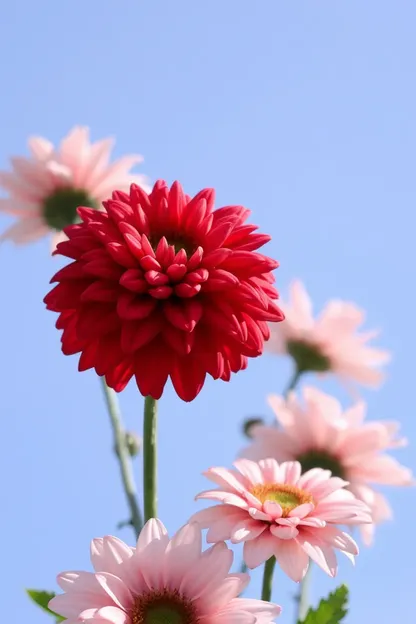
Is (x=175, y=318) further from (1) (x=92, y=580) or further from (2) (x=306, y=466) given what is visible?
(2) (x=306, y=466)

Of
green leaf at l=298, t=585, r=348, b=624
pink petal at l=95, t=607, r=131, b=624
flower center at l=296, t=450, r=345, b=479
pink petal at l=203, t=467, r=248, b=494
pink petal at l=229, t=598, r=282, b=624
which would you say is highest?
flower center at l=296, t=450, r=345, b=479

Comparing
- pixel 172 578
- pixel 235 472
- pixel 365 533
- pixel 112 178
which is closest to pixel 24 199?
pixel 112 178

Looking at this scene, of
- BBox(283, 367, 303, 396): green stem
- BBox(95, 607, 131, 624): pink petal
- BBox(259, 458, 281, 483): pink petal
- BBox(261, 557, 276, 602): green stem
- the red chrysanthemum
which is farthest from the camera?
BBox(283, 367, 303, 396): green stem

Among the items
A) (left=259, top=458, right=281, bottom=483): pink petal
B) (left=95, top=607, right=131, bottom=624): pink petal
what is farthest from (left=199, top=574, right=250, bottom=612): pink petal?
(left=259, top=458, right=281, bottom=483): pink petal

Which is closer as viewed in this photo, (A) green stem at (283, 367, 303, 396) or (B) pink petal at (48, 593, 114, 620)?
(B) pink petal at (48, 593, 114, 620)

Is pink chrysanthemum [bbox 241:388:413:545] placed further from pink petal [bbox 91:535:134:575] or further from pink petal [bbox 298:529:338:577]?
pink petal [bbox 91:535:134:575]

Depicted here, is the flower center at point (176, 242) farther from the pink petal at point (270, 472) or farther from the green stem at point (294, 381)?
the green stem at point (294, 381)

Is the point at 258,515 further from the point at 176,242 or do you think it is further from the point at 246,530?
the point at 176,242

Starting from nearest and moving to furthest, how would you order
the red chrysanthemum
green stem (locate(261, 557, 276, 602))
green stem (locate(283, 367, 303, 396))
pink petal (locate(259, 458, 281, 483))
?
the red chrysanthemum
green stem (locate(261, 557, 276, 602))
pink petal (locate(259, 458, 281, 483))
green stem (locate(283, 367, 303, 396))

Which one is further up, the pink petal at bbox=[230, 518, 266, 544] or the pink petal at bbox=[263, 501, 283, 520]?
the pink petal at bbox=[263, 501, 283, 520]
